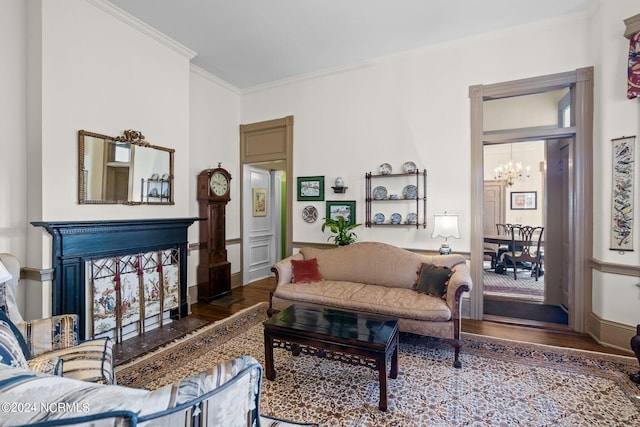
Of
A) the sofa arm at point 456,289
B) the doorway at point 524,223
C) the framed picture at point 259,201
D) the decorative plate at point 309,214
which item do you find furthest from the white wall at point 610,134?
the framed picture at point 259,201

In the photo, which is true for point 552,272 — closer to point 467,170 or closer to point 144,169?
point 467,170

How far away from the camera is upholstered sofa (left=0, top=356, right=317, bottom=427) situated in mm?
581

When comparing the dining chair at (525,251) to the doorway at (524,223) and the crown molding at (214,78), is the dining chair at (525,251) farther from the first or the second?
the crown molding at (214,78)

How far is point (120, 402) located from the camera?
2.04ft

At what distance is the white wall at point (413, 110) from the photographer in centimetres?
344

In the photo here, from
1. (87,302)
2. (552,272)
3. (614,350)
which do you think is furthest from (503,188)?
(87,302)

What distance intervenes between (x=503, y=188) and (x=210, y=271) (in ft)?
24.6

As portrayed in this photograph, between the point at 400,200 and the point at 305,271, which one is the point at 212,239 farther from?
the point at 400,200

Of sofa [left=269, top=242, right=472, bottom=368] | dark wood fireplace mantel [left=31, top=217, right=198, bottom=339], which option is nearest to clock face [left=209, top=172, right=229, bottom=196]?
dark wood fireplace mantel [left=31, top=217, right=198, bottom=339]

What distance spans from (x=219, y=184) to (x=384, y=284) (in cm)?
291

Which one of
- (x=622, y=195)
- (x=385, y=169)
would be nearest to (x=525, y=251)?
(x=622, y=195)

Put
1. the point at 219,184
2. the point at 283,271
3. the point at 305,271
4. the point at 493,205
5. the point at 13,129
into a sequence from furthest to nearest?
the point at 493,205
the point at 219,184
the point at 305,271
the point at 283,271
the point at 13,129

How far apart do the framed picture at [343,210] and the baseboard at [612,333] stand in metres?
2.92

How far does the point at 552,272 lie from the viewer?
4117mm
